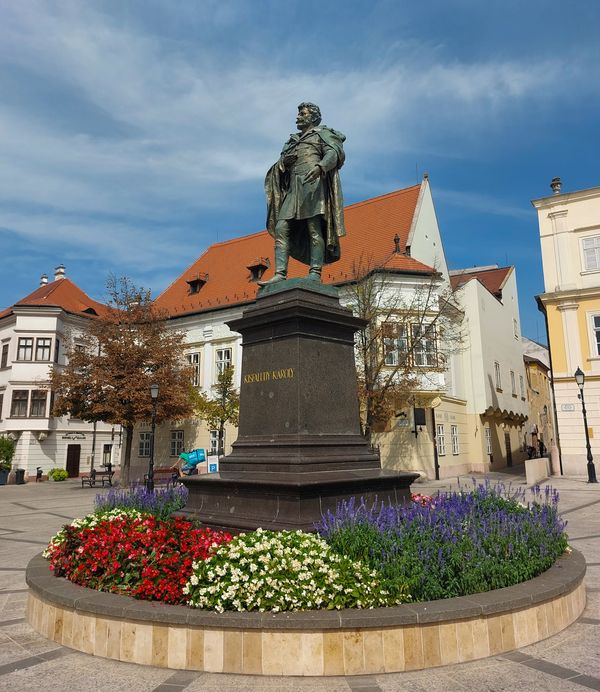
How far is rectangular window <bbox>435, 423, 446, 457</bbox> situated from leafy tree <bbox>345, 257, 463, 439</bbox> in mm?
3092

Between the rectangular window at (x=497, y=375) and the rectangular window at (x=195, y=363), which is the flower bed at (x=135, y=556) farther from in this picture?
the rectangular window at (x=497, y=375)

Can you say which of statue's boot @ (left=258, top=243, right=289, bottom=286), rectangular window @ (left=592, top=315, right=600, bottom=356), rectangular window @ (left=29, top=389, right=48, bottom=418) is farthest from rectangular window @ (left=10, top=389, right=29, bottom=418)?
statue's boot @ (left=258, top=243, right=289, bottom=286)

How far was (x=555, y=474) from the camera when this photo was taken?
84.5 ft

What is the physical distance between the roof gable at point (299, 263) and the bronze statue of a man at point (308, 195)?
17.6 meters

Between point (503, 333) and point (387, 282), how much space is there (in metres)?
15.0

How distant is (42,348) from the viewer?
3753 cm

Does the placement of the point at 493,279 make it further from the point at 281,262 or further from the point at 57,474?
the point at 281,262

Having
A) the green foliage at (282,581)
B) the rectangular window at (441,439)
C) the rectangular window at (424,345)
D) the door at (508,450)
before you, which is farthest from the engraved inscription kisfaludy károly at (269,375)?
the door at (508,450)

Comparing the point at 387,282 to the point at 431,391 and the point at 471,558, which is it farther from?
the point at 471,558

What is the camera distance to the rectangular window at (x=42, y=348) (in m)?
37.4

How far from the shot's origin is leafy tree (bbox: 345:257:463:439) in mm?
23516

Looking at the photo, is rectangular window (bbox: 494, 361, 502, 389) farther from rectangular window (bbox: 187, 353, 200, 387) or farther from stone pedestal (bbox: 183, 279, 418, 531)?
stone pedestal (bbox: 183, 279, 418, 531)

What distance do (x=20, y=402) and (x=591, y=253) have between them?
1349 inches

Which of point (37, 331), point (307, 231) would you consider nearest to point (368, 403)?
point (307, 231)
